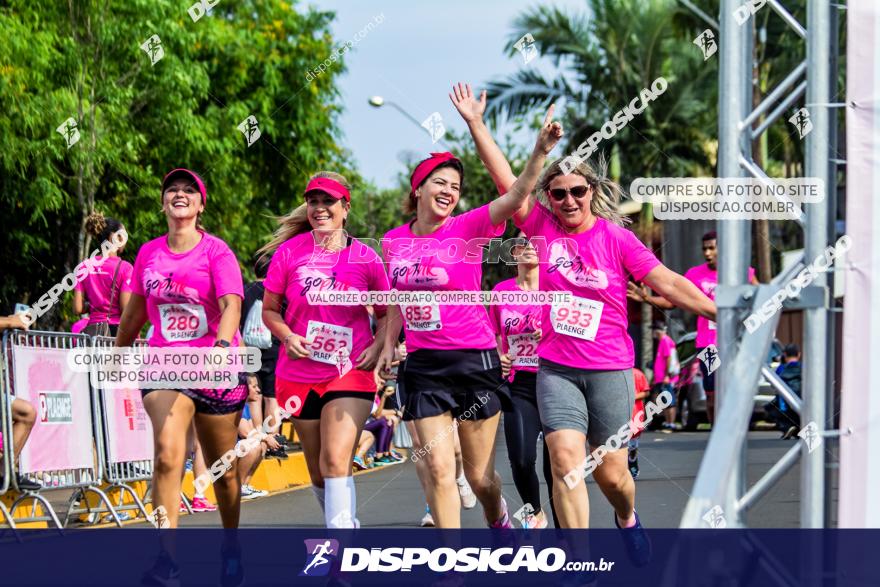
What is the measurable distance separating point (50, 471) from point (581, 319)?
403 cm

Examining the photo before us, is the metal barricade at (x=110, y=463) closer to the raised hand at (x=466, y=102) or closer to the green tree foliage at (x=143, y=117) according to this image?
the raised hand at (x=466, y=102)

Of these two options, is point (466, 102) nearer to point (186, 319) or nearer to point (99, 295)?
point (186, 319)

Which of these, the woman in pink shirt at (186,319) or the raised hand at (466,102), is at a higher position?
the raised hand at (466,102)

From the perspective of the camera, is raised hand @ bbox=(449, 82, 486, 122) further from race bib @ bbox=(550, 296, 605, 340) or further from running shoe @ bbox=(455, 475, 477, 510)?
running shoe @ bbox=(455, 475, 477, 510)

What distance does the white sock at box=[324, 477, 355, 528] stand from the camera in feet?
21.7

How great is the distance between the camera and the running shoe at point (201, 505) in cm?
1085

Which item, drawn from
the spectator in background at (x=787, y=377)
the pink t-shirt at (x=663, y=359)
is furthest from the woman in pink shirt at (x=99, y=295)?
the pink t-shirt at (x=663, y=359)

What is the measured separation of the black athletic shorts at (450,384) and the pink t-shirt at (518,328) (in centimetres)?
98

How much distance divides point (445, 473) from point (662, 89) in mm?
22138

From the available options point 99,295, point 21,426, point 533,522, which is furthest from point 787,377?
point 21,426

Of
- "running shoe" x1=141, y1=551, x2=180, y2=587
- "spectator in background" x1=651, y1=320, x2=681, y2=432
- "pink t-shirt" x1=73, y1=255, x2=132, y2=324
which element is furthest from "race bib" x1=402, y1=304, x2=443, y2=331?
"spectator in background" x1=651, y1=320, x2=681, y2=432

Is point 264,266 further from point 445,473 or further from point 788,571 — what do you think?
point 788,571

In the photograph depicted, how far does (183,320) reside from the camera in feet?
22.2

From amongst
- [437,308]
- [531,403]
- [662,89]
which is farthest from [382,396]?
[662,89]
